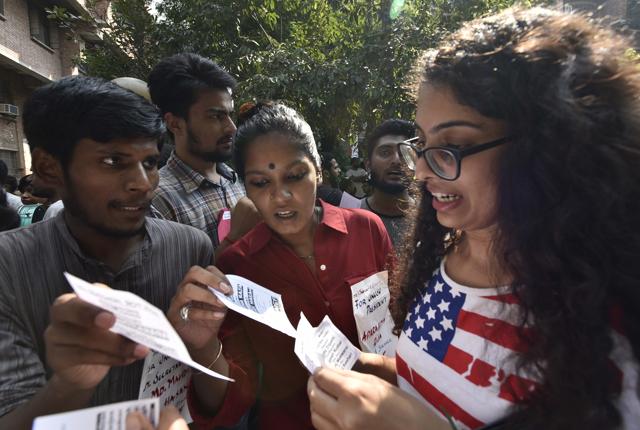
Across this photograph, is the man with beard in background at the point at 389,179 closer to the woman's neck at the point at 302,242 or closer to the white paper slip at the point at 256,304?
the woman's neck at the point at 302,242

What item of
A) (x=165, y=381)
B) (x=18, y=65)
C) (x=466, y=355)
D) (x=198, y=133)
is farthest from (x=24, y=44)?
(x=466, y=355)

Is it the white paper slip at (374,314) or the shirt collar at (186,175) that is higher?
the shirt collar at (186,175)

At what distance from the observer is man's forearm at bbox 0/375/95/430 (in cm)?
101

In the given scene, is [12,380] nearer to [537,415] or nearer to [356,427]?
[356,427]

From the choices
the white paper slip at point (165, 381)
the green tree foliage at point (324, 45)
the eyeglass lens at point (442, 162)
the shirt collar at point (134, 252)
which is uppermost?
the green tree foliage at point (324, 45)

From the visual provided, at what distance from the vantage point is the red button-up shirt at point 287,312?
64.5 inches

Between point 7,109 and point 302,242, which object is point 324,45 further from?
point 7,109

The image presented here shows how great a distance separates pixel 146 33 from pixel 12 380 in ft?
30.1

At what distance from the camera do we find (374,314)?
5.76ft

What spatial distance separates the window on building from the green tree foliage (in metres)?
8.07

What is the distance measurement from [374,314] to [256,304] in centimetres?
64

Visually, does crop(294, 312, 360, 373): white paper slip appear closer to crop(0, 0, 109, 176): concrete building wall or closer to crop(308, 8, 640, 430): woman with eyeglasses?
crop(308, 8, 640, 430): woman with eyeglasses

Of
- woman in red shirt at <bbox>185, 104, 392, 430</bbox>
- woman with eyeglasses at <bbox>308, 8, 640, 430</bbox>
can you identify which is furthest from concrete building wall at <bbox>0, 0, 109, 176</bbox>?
woman with eyeglasses at <bbox>308, 8, 640, 430</bbox>

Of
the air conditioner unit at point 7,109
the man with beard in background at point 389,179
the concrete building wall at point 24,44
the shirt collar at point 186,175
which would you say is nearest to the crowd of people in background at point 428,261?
the shirt collar at point 186,175
